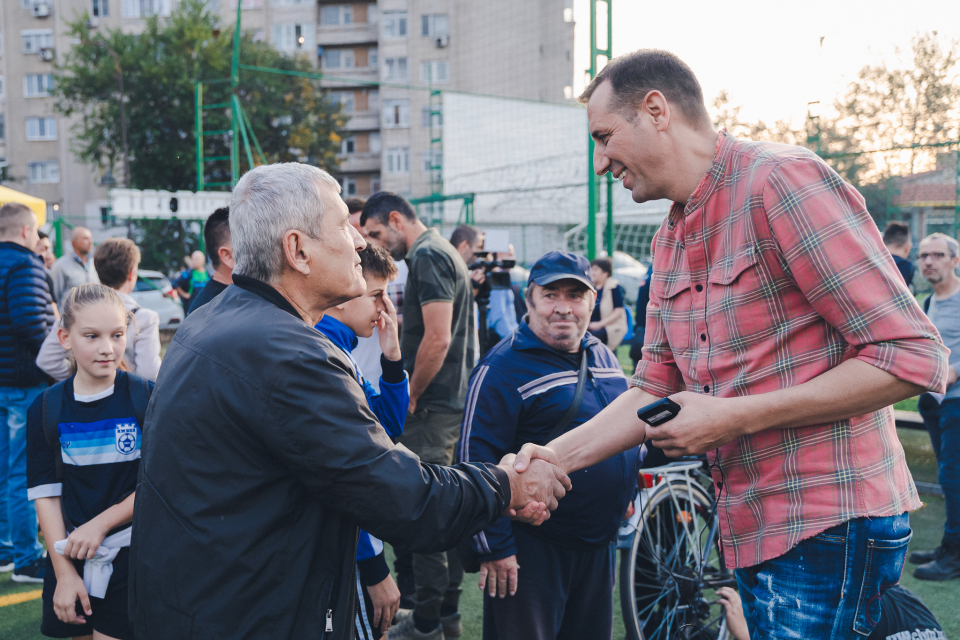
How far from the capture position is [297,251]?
70.9 inches

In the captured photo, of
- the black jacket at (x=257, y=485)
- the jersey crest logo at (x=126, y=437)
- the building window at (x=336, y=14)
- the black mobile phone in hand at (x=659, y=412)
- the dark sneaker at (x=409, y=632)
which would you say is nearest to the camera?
the black jacket at (x=257, y=485)

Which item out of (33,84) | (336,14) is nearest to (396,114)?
(336,14)

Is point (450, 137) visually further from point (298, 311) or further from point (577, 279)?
point (298, 311)

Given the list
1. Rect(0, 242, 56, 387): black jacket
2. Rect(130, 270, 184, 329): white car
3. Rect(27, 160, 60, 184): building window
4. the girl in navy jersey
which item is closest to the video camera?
Rect(0, 242, 56, 387): black jacket

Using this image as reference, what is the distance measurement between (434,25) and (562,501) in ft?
153

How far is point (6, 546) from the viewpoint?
5281 millimetres

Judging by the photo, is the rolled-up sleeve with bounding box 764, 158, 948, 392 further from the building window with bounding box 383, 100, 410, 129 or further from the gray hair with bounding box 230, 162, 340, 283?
the building window with bounding box 383, 100, 410, 129

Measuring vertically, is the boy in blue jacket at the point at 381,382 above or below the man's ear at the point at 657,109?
below

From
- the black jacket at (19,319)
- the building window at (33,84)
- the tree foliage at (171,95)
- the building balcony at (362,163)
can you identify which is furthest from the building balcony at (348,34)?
the black jacket at (19,319)

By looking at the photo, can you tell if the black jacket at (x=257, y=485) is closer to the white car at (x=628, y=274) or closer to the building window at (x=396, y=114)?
the white car at (x=628, y=274)

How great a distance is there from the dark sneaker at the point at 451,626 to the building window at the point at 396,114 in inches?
1789

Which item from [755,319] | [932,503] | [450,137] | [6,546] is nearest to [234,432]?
[755,319]

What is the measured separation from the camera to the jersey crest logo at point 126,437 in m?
2.90

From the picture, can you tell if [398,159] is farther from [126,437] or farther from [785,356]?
[785,356]
